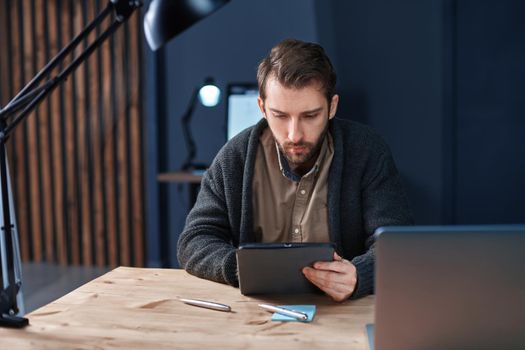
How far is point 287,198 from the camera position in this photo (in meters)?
1.79

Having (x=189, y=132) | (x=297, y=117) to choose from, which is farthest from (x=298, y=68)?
(x=189, y=132)

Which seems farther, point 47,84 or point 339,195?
point 339,195

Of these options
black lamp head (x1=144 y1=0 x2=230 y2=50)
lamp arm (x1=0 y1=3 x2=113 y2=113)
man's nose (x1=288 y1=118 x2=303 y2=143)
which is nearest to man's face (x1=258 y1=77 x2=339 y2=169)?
man's nose (x1=288 y1=118 x2=303 y2=143)

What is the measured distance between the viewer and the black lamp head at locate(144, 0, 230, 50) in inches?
48.1

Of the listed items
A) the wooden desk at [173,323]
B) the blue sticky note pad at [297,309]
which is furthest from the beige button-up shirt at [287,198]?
the blue sticky note pad at [297,309]

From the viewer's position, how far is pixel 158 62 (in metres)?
3.94

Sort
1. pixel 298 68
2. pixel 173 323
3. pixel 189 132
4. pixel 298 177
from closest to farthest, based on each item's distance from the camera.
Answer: pixel 173 323 → pixel 298 68 → pixel 298 177 → pixel 189 132

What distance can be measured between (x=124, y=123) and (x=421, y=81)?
200 cm

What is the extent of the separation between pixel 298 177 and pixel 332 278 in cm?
54

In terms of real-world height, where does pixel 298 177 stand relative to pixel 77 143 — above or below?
below

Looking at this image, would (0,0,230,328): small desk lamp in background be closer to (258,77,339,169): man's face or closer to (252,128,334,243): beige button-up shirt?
(258,77,339,169): man's face

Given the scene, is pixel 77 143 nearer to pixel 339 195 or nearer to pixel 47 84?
pixel 339 195

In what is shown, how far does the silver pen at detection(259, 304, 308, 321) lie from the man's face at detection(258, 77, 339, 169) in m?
0.56

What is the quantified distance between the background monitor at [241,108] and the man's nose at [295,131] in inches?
77.6
